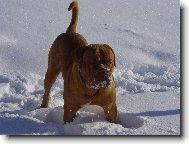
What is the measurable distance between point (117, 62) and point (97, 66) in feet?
7.59

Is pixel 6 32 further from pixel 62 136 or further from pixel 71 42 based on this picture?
pixel 62 136

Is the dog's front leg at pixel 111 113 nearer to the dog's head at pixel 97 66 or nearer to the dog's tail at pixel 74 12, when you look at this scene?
the dog's head at pixel 97 66

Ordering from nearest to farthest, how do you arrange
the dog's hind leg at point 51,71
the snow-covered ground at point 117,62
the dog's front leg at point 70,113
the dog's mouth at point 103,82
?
the dog's mouth at point 103,82
the snow-covered ground at point 117,62
the dog's front leg at point 70,113
the dog's hind leg at point 51,71

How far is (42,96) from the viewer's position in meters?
4.51

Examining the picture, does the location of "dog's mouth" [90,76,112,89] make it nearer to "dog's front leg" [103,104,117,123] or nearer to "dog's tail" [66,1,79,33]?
"dog's front leg" [103,104,117,123]

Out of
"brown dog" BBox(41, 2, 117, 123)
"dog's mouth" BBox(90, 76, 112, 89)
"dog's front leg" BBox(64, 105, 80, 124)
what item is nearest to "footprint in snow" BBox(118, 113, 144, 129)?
"brown dog" BBox(41, 2, 117, 123)

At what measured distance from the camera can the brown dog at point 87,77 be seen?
318 centimetres

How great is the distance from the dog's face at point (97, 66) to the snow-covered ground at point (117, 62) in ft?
1.19

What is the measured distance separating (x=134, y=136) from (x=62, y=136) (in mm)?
519

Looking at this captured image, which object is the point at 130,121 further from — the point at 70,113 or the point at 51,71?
the point at 51,71

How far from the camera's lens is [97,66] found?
3.16m

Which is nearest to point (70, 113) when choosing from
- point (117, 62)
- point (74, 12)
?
point (74, 12)

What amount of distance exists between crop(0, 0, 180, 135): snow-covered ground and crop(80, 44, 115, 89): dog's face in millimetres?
362

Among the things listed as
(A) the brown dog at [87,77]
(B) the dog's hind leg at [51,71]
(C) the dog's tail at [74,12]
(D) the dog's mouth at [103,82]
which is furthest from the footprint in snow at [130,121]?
(C) the dog's tail at [74,12]
